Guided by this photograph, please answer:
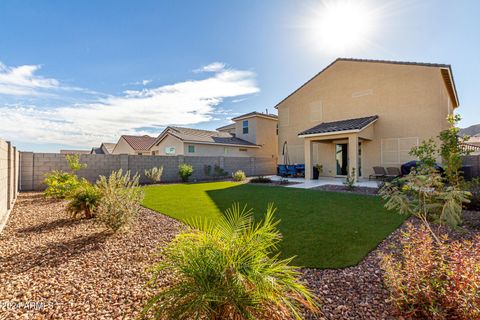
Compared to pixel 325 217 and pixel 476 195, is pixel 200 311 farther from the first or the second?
pixel 476 195

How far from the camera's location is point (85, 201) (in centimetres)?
533

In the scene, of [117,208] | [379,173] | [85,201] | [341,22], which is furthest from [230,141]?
[117,208]

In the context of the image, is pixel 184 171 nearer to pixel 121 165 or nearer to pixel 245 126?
pixel 121 165

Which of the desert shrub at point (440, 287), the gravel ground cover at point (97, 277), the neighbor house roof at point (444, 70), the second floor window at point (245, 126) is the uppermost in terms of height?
the neighbor house roof at point (444, 70)

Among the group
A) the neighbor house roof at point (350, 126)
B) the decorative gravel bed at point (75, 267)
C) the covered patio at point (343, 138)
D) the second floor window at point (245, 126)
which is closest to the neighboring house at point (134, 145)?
the second floor window at point (245, 126)

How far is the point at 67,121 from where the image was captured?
14.5 m

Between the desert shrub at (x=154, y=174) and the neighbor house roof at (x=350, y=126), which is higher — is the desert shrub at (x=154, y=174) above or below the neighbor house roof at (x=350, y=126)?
below

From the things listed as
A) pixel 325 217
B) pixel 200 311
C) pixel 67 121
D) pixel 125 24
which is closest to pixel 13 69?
pixel 125 24

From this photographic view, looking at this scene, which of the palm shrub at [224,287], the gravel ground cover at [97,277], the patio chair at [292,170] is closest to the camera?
the palm shrub at [224,287]

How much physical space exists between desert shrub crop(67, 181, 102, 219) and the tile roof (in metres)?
20.8

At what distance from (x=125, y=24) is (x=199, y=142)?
11079mm

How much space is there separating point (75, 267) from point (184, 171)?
1189cm

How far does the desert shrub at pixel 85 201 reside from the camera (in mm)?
5309

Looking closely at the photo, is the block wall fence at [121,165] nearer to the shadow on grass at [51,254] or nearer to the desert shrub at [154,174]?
the desert shrub at [154,174]
